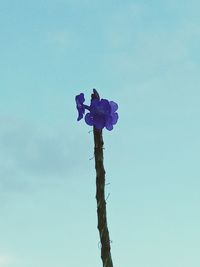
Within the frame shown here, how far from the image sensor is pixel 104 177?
831 cm

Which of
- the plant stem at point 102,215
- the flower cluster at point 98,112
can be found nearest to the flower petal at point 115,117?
the flower cluster at point 98,112

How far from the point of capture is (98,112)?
8.87 metres

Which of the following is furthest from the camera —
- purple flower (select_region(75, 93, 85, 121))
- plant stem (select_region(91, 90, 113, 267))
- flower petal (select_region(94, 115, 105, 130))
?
purple flower (select_region(75, 93, 85, 121))

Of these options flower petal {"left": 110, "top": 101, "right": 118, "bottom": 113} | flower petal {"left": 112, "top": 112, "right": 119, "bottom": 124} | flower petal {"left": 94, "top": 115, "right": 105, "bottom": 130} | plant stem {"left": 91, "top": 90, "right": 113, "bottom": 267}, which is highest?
flower petal {"left": 110, "top": 101, "right": 118, "bottom": 113}

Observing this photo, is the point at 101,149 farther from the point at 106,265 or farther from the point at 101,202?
the point at 106,265

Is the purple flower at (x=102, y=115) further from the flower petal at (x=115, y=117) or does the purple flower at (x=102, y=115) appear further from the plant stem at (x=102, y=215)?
the plant stem at (x=102, y=215)

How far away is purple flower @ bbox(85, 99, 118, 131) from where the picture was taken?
28.8ft

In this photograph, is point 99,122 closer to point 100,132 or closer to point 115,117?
point 100,132

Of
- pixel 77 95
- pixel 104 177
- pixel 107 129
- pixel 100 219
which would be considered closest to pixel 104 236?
pixel 100 219

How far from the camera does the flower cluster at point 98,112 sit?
880 cm

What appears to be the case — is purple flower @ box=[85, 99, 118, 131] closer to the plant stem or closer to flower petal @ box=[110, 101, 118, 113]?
flower petal @ box=[110, 101, 118, 113]

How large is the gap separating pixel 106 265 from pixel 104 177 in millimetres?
1364

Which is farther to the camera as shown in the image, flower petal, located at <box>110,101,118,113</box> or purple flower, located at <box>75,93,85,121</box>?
flower petal, located at <box>110,101,118,113</box>

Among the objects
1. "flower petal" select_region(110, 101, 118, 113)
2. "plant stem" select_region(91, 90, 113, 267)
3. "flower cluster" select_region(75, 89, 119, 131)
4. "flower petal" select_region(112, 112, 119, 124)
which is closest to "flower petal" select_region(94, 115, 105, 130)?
"flower cluster" select_region(75, 89, 119, 131)
